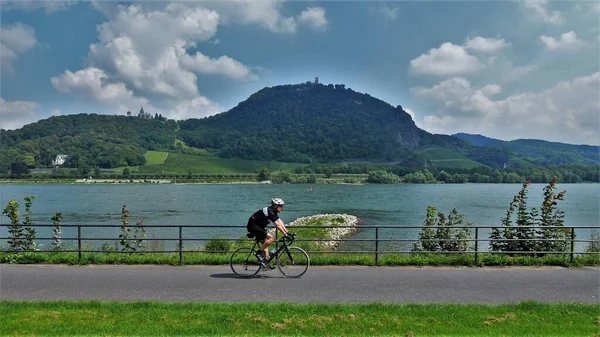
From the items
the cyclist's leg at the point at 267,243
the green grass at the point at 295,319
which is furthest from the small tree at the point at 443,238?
the green grass at the point at 295,319

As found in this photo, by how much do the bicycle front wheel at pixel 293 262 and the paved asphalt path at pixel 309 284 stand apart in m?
0.21

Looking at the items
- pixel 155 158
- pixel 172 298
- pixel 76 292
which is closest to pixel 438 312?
pixel 172 298

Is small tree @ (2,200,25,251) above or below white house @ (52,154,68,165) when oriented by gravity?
below

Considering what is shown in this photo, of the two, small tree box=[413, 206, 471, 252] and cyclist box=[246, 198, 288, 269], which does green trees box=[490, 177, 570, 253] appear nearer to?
small tree box=[413, 206, 471, 252]

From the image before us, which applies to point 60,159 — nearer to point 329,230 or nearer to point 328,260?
point 329,230

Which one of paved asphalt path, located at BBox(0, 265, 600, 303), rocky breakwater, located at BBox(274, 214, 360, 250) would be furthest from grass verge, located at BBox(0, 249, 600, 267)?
rocky breakwater, located at BBox(274, 214, 360, 250)

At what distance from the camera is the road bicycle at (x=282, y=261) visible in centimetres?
1051

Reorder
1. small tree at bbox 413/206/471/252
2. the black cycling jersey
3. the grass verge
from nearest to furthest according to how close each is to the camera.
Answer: the black cycling jersey, the grass verge, small tree at bbox 413/206/471/252

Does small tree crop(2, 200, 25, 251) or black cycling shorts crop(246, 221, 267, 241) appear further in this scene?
small tree crop(2, 200, 25, 251)

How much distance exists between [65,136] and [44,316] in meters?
214

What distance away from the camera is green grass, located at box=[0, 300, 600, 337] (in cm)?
630

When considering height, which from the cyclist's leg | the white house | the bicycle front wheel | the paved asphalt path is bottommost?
the paved asphalt path

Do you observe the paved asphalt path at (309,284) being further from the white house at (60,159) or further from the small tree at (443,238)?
the white house at (60,159)

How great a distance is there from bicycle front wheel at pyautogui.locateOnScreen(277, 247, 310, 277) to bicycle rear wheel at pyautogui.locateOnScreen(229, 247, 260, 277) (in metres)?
0.61
